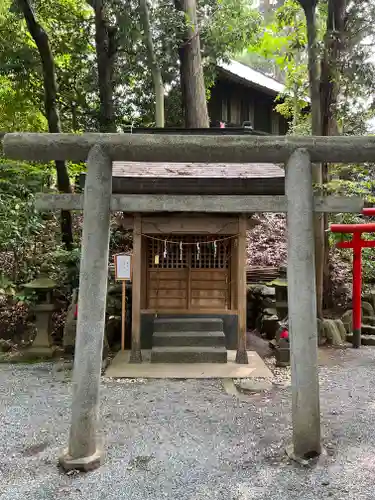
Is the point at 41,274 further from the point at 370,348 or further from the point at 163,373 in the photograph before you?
the point at 370,348

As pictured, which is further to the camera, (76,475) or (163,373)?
(163,373)

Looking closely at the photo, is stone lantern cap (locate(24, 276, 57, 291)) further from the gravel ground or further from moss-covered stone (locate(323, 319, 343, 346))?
moss-covered stone (locate(323, 319, 343, 346))

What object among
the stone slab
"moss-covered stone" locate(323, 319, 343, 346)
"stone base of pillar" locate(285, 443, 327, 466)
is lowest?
"stone base of pillar" locate(285, 443, 327, 466)

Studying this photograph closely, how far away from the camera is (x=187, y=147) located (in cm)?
351

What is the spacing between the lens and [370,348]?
8219mm

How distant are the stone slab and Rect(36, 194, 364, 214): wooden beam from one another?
11.8ft

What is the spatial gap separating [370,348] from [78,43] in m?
13.6

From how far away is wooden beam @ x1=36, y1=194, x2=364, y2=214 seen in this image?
3.52 m

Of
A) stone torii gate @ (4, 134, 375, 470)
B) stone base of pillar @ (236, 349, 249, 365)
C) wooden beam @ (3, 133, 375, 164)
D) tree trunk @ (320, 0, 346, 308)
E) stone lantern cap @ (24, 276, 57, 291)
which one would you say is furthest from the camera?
tree trunk @ (320, 0, 346, 308)

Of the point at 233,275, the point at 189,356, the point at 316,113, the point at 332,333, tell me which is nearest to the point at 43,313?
the point at 189,356

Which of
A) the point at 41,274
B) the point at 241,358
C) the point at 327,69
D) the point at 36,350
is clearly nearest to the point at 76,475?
the point at 241,358

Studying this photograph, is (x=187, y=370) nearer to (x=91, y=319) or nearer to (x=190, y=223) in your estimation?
(x=190, y=223)

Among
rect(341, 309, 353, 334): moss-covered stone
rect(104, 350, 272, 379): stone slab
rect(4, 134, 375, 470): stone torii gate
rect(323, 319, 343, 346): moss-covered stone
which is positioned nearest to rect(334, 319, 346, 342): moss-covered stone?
rect(323, 319, 343, 346): moss-covered stone

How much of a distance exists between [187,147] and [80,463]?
2.91 meters
